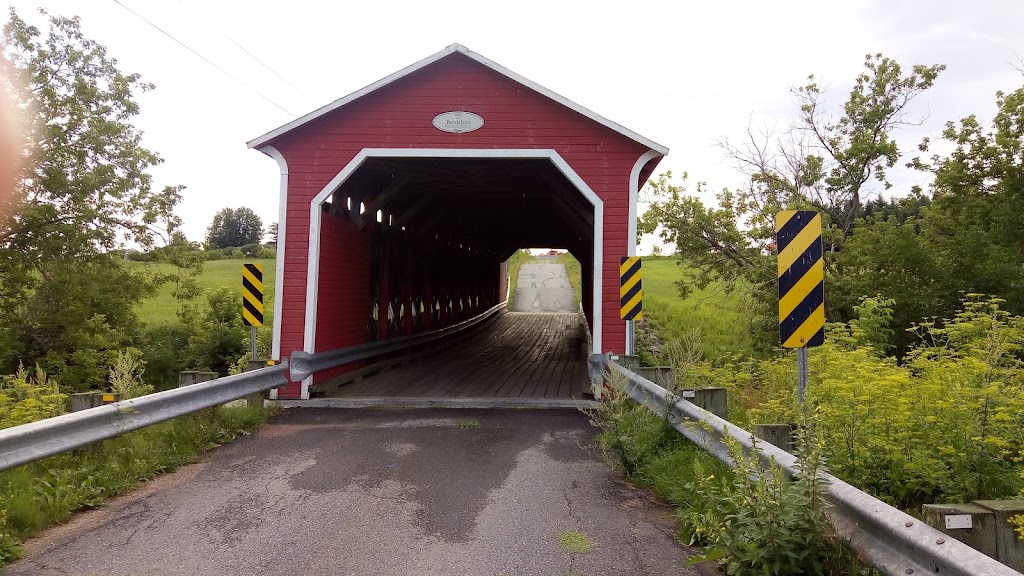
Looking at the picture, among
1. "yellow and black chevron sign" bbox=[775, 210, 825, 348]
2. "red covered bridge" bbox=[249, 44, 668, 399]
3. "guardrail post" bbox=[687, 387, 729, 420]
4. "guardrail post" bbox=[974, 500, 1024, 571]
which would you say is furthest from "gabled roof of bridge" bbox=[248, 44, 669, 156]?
"guardrail post" bbox=[974, 500, 1024, 571]

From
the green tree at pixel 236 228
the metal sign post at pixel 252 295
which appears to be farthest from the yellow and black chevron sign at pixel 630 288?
the green tree at pixel 236 228

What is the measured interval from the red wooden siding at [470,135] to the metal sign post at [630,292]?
27 cm

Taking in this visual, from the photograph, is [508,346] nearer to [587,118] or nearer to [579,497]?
[587,118]

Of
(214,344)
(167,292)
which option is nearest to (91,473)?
(214,344)

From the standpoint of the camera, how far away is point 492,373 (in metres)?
11.1

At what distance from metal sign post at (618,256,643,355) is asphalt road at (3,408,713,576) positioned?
250 cm

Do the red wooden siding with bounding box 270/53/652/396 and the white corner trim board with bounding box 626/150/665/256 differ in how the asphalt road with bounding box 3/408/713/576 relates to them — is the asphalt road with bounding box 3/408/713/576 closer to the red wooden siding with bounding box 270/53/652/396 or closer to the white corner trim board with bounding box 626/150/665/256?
the white corner trim board with bounding box 626/150/665/256

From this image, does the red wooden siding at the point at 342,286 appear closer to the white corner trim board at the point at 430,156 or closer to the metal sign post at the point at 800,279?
the white corner trim board at the point at 430,156

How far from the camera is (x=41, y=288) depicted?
511 inches

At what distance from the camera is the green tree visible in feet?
279

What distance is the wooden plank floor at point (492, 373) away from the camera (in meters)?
8.94

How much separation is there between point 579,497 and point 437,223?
11188mm

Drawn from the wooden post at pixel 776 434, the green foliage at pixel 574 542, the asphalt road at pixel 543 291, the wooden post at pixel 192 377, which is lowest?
the green foliage at pixel 574 542

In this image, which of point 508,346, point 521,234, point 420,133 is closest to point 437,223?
point 508,346
